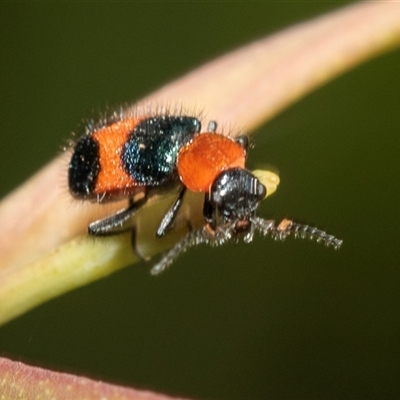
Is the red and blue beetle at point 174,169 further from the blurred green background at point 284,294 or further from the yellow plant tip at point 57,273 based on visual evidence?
the yellow plant tip at point 57,273

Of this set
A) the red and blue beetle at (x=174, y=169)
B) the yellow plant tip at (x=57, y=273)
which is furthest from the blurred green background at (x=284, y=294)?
the yellow plant tip at (x=57, y=273)

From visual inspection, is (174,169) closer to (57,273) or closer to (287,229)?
(287,229)

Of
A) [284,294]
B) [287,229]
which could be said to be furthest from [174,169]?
[284,294]

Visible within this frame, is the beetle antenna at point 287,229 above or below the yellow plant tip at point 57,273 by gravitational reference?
above

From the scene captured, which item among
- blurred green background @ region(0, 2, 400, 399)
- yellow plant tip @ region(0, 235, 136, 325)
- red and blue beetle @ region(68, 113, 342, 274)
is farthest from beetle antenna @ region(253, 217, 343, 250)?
yellow plant tip @ region(0, 235, 136, 325)

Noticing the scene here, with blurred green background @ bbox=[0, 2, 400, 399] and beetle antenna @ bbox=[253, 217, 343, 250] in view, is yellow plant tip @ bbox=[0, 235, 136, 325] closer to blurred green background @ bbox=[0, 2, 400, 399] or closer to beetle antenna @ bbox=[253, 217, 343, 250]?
beetle antenna @ bbox=[253, 217, 343, 250]

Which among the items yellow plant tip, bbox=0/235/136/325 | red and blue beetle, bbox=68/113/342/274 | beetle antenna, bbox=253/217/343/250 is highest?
red and blue beetle, bbox=68/113/342/274

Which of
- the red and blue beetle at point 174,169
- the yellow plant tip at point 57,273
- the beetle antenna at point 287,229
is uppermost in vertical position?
the red and blue beetle at point 174,169

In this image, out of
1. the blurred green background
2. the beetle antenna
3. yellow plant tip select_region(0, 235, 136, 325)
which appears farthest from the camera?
the blurred green background
